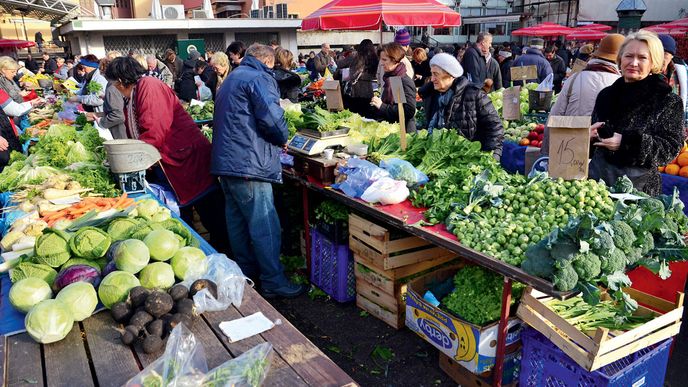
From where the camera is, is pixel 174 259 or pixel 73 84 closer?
pixel 174 259

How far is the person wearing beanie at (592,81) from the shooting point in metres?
3.97

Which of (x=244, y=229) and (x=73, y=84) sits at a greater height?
(x=73, y=84)

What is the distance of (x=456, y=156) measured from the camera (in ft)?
12.2

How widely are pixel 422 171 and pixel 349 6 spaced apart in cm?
427

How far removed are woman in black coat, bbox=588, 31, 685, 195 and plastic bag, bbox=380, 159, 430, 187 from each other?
3.91 feet

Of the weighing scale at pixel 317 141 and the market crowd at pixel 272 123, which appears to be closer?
the market crowd at pixel 272 123

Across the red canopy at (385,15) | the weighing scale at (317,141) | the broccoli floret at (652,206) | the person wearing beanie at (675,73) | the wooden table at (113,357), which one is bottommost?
the wooden table at (113,357)

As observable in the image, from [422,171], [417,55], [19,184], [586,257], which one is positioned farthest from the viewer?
[417,55]

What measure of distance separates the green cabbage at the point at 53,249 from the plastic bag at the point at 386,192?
1.90m

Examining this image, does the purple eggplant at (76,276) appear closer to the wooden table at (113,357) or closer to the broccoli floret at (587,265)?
the wooden table at (113,357)

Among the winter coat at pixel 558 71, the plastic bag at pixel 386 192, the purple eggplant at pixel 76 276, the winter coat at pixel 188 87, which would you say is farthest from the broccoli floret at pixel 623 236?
the winter coat at pixel 558 71

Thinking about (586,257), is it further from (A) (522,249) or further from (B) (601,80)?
(B) (601,80)

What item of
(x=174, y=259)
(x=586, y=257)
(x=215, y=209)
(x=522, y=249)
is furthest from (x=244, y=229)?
(x=586, y=257)

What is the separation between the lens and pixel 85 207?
3.46 metres
